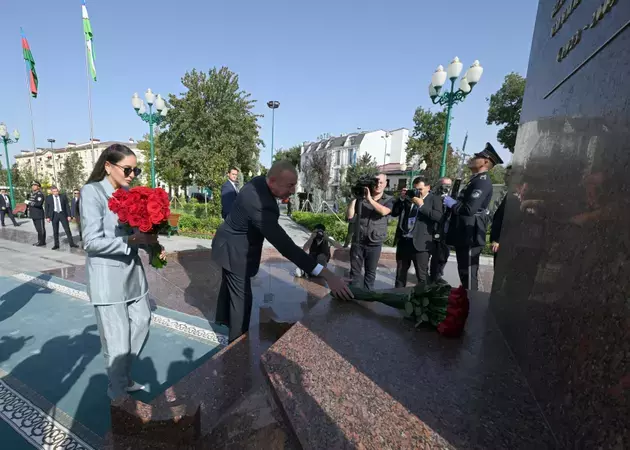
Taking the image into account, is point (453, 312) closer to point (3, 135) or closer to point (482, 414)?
point (482, 414)

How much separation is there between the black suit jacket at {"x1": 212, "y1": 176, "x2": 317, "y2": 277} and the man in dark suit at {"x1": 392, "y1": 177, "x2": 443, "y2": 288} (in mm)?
2664

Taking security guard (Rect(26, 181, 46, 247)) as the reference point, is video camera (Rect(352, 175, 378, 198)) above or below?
above

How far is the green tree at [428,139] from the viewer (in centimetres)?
3124

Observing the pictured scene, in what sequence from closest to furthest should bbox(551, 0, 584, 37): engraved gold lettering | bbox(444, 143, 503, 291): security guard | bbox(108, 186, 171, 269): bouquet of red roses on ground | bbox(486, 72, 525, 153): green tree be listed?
bbox(551, 0, 584, 37): engraved gold lettering, bbox(108, 186, 171, 269): bouquet of red roses on ground, bbox(444, 143, 503, 291): security guard, bbox(486, 72, 525, 153): green tree

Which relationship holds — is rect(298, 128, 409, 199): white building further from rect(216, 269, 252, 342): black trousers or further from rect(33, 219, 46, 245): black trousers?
rect(216, 269, 252, 342): black trousers

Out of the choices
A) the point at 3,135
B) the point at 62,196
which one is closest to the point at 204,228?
the point at 62,196

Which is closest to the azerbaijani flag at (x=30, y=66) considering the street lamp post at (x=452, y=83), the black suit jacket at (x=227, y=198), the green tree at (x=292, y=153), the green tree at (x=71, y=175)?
the black suit jacket at (x=227, y=198)

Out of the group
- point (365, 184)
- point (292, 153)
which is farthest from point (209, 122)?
point (292, 153)

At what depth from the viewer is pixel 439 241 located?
15.5 ft

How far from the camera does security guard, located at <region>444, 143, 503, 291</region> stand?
12.5 ft

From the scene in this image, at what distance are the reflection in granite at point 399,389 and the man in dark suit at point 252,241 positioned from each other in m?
0.52

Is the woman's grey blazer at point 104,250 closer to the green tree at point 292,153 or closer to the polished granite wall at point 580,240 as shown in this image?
the polished granite wall at point 580,240

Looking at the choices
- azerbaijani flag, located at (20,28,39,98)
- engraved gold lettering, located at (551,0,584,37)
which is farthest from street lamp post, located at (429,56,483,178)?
azerbaijani flag, located at (20,28,39,98)

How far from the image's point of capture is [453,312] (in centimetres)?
180
